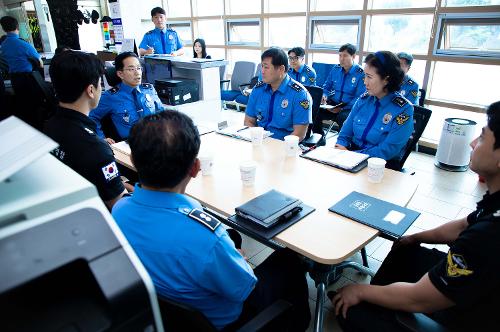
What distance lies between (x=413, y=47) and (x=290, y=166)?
3.23 meters

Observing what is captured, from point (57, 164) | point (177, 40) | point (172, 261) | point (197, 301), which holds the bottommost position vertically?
point (197, 301)

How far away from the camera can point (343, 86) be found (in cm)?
446

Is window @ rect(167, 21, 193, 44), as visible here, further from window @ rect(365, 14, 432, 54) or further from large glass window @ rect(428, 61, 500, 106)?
large glass window @ rect(428, 61, 500, 106)

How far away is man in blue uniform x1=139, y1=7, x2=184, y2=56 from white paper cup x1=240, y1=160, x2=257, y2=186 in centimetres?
356

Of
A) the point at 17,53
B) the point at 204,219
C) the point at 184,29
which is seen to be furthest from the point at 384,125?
the point at 184,29

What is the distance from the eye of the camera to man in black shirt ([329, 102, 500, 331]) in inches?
36.8

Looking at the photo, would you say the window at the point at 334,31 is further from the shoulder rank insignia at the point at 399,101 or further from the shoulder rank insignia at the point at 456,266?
the shoulder rank insignia at the point at 456,266

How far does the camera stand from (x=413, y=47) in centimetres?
412

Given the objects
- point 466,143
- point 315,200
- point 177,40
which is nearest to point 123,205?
point 315,200

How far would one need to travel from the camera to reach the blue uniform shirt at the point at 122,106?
2.62 m

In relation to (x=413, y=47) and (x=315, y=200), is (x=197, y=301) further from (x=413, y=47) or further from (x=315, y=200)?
(x=413, y=47)

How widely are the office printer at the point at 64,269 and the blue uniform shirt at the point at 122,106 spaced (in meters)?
2.10

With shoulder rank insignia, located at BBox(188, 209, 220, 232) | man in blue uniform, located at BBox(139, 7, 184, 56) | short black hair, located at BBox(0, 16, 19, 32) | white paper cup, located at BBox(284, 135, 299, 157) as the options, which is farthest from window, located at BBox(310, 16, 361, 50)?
short black hair, located at BBox(0, 16, 19, 32)

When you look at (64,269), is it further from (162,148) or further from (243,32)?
(243,32)
